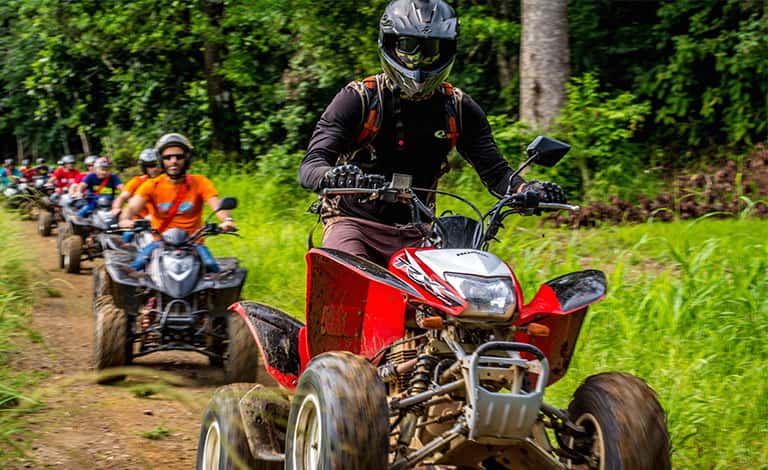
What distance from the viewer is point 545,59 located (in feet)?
37.4

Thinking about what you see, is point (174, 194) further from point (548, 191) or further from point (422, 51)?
point (548, 191)

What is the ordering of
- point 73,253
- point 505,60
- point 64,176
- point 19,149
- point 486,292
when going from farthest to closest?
point 19,149, point 64,176, point 505,60, point 73,253, point 486,292

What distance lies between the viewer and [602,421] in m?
3.41

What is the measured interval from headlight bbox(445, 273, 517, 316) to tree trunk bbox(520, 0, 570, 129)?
815cm

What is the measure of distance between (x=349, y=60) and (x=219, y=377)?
875 centimetres

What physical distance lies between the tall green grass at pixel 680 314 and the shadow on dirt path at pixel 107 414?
160cm

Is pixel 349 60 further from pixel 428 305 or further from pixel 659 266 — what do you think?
pixel 428 305

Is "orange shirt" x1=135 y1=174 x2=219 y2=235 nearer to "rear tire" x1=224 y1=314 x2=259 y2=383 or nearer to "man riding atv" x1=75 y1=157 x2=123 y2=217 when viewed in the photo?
"rear tire" x1=224 y1=314 x2=259 y2=383

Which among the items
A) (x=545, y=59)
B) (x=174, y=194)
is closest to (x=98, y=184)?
(x=174, y=194)

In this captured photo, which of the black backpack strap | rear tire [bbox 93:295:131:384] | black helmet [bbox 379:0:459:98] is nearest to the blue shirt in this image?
rear tire [bbox 93:295:131:384]

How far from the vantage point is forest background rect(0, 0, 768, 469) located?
5.99 meters

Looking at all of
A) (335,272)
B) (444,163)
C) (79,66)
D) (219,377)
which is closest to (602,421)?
(335,272)

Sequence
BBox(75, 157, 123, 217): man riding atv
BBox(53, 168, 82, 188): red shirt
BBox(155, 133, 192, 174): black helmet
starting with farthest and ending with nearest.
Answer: BBox(53, 168, 82, 188): red shirt
BBox(75, 157, 123, 217): man riding atv
BBox(155, 133, 192, 174): black helmet

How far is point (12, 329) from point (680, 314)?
180 inches
